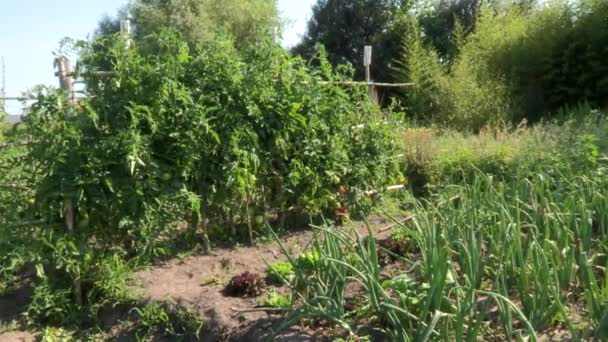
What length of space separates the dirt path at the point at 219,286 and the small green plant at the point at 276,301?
71 mm

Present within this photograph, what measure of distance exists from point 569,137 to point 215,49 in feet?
13.9

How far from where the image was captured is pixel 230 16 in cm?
2253

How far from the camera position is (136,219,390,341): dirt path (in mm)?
3570

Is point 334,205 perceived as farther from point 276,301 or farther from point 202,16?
point 202,16

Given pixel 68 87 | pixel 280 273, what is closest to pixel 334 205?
pixel 280 273

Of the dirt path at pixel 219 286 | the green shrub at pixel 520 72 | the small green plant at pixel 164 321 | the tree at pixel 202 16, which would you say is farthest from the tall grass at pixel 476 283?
the tree at pixel 202 16

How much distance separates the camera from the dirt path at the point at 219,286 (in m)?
3.57

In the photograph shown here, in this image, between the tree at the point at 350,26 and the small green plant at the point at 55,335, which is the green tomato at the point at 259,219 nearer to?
the small green plant at the point at 55,335

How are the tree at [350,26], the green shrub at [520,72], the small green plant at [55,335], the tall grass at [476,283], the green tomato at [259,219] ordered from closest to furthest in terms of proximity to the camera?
1. the tall grass at [476,283]
2. the small green plant at [55,335]
3. the green tomato at [259,219]
4. the green shrub at [520,72]
5. the tree at [350,26]

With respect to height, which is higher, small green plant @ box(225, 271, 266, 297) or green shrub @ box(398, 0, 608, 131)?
green shrub @ box(398, 0, 608, 131)

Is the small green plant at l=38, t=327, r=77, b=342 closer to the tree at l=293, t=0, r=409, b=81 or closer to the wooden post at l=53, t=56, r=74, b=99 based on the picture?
the wooden post at l=53, t=56, r=74, b=99

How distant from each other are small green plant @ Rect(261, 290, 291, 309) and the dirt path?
0.23 ft

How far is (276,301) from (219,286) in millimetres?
795

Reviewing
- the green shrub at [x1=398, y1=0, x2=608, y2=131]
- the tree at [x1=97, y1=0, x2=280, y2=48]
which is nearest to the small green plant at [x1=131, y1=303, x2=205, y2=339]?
the green shrub at [x1=398, y1=0, x2=608, y2=131]
